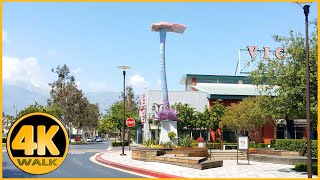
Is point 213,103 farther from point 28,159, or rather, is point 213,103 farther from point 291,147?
point 28,159

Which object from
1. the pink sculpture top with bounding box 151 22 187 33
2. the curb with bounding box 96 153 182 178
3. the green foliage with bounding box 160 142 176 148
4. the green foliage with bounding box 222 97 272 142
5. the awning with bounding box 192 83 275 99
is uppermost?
the pink sculpture top with bounding box 151 22 187 33

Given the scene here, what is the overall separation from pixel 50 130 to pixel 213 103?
52132 mm

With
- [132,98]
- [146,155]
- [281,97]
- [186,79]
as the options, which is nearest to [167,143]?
[146,155]

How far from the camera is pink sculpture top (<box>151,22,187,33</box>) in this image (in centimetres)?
4112

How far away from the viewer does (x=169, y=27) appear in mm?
41344

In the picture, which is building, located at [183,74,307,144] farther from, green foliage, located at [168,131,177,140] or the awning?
green foliage, located at [168,131,177,140]

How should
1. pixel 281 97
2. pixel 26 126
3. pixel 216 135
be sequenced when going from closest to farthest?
pixel 26 126
pixel 281 97
pixel 216 135

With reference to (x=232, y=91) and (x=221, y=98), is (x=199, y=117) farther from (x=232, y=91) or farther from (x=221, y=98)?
(x=232, y=91)

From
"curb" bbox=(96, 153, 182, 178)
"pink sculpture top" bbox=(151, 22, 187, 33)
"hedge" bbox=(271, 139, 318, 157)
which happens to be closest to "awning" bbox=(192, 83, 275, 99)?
"hedge" bbox=(271, 139, 318, 157)

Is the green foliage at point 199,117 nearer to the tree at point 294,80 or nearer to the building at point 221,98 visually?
the building at point 221,98

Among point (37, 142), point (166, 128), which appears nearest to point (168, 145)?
point (166, 128)

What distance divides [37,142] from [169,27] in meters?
32.4

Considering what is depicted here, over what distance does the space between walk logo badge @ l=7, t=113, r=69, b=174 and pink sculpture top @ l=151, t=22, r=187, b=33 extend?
3169 cm

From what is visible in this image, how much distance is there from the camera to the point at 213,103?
200 feet
